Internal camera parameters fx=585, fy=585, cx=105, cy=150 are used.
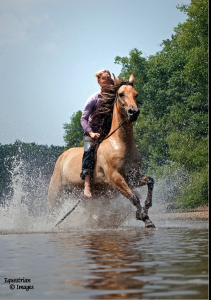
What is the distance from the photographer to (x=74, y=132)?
216ft

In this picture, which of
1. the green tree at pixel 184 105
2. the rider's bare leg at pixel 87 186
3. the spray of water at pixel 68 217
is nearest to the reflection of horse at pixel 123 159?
the rider's bare leg at pixel 87 186

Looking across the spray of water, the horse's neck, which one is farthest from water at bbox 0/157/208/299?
the spray of water

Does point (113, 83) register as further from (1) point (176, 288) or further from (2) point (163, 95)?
(2) point (163, 95)

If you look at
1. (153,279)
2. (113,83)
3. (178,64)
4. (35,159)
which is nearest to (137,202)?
(113,83)

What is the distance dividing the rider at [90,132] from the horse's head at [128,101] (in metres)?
0.72

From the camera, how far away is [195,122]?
1128 inches

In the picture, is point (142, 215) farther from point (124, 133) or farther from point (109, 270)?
point (109, 270)

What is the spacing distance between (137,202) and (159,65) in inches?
1200

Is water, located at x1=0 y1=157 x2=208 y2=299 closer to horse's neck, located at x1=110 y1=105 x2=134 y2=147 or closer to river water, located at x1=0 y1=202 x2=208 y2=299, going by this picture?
river water, located at x1=0 y1=202 x2=208 y2=299


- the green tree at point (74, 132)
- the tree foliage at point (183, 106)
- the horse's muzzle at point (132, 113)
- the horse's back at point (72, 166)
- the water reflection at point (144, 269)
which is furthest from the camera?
the green tree at point (74, 132)

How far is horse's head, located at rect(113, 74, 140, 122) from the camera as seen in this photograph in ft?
31.0

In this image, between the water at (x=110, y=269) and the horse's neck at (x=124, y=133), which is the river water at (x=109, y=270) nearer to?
the water at (x=110, y=269)

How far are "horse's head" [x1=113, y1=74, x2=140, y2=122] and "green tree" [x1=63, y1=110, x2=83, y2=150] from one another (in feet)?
174

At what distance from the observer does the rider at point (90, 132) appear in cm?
1074
